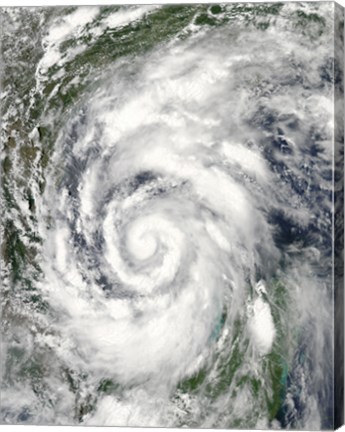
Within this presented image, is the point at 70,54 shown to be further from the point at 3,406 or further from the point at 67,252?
the point at 3,406

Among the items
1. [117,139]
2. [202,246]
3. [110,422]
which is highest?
[117,139]

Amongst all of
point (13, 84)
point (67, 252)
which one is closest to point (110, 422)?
point (67, 252)

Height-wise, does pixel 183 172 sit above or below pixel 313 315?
above

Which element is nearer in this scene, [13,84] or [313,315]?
[313,315]

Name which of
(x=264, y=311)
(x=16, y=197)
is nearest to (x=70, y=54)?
(x=16, y=197)

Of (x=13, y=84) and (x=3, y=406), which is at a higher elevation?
(x=13, y=84)

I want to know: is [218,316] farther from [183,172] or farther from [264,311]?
[183,172]
